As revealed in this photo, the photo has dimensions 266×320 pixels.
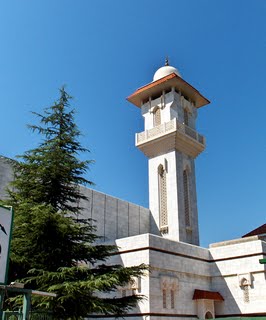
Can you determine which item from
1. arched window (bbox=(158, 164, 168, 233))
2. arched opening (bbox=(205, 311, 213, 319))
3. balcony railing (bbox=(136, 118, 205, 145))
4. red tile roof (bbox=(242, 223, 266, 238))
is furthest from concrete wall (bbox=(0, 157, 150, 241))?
red tile roof (bbox=(242, 223, 266, 238))

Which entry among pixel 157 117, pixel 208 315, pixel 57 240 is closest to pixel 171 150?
pixel 157 117

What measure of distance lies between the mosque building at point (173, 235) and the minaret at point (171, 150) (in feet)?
0.21

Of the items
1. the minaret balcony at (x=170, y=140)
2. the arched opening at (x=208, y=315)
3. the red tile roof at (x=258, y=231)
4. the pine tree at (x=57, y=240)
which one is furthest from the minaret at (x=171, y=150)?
the pine tree at (x=57, y=240)

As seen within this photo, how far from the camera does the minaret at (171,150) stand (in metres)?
24.9

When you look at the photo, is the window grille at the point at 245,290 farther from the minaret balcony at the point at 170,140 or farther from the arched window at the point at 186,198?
the minaret balcony at the point at 170,140

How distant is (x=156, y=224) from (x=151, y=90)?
9574 mm

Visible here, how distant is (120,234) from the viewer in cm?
2569

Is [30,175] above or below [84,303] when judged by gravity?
above

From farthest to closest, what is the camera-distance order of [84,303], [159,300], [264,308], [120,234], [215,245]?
[120,234] < [215,245] < [264,308] < [159,300] < [84,303]

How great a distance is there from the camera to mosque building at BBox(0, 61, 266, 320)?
19.0m

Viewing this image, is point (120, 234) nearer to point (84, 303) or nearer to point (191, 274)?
→ point (191, 274)

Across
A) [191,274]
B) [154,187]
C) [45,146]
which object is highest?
[154,187]

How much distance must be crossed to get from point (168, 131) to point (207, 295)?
1040cm

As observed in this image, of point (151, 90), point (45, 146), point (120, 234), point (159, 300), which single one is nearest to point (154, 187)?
point (120, 234)
